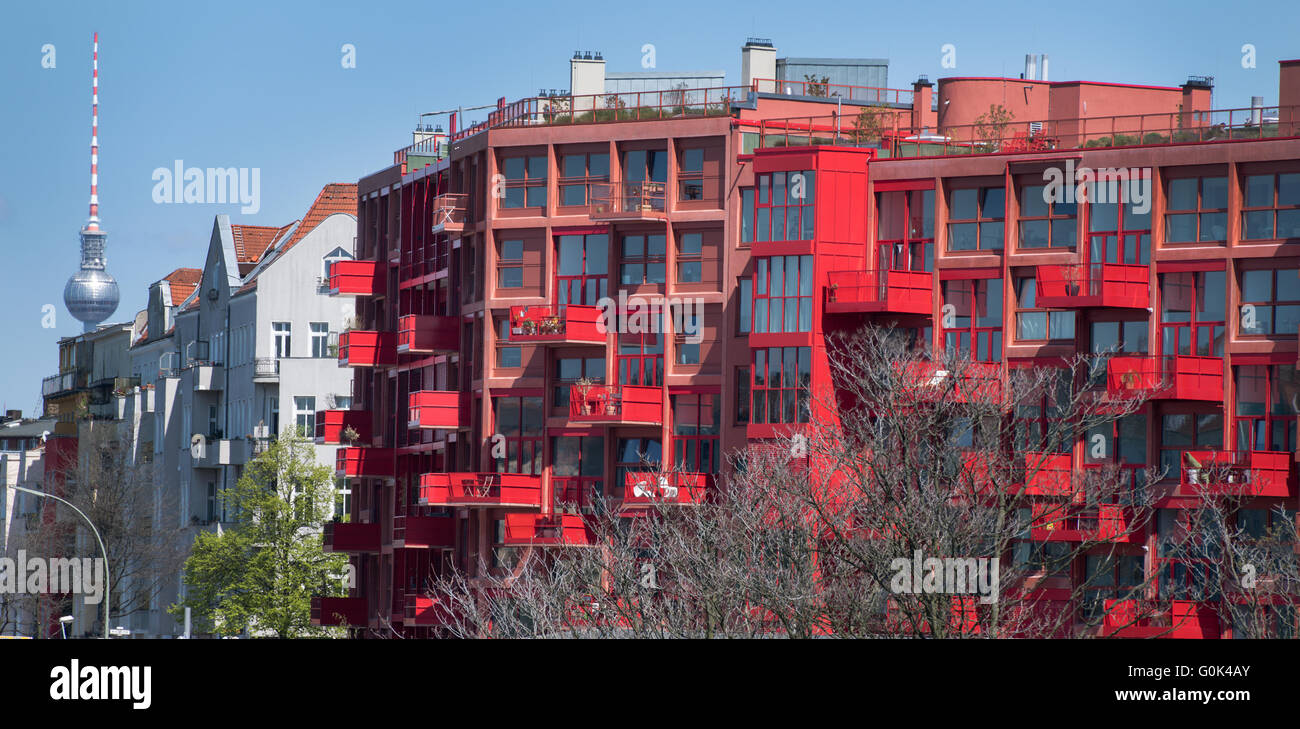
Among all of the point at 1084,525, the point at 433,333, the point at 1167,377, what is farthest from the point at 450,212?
the point at 1167,377

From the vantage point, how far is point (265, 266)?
111500 millimetres

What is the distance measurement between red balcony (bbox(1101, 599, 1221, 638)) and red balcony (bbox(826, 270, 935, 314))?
40.6ft

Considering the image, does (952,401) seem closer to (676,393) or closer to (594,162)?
(676,393)

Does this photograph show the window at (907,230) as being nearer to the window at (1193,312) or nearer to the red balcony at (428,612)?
the window at (1193,312)

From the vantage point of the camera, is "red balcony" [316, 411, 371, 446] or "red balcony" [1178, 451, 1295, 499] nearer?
"red balcony" [1178, 451, 1295, 499]

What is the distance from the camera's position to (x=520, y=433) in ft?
260

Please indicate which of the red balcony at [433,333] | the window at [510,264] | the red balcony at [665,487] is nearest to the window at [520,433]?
the red balcony at [433,333]

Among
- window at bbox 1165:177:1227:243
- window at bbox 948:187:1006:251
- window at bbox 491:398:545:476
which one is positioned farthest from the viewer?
window at bbox 491:398:545:476

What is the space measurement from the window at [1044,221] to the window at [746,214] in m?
9.61

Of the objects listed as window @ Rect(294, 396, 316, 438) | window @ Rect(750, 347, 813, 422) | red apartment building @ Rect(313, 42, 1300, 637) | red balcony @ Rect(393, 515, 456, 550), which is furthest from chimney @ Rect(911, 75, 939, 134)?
window @ Rect(294, 396, 316, 438)

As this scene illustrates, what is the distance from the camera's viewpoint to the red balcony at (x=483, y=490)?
77.3 m

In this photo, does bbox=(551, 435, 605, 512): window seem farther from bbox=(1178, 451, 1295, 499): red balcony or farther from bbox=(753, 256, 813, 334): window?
Answer: bbox=(1178, 451, 1295, 499): red balcony

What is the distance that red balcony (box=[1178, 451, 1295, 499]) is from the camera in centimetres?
6397
